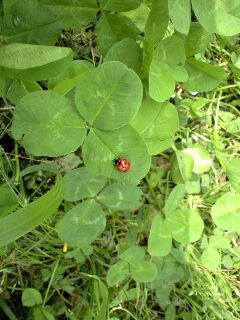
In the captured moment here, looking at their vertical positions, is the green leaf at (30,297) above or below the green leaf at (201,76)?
below

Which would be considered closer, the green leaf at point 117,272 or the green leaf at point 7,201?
the green leaf at point 7,201

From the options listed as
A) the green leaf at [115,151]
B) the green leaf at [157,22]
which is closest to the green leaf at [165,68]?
the green leaf at [157,22]

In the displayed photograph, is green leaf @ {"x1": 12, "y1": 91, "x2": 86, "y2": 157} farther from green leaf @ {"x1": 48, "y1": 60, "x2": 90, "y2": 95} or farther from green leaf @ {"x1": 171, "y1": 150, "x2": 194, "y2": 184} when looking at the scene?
green leaf @ {"x1": 171, "y1": 150, "x2": 194, "y2": 184}

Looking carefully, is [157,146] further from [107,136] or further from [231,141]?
[231,141]

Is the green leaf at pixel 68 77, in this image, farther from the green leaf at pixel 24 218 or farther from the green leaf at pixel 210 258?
the green leaf at pixel 210 258

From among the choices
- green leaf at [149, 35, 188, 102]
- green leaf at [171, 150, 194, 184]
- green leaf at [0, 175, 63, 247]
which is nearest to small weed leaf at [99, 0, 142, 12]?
green leaf at [149, 35, 188, 102]

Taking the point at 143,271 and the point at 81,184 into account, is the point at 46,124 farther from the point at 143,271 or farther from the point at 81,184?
the point at 143,271
